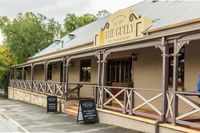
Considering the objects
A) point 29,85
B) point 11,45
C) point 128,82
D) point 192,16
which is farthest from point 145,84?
point 11,45

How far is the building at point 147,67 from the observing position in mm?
8117

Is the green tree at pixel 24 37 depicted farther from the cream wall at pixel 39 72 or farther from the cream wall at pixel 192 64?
the cream wall at pixel 192 64

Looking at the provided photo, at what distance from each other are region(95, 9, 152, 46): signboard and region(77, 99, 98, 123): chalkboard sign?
357cm

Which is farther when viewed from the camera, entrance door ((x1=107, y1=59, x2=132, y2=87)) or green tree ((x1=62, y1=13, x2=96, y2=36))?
green tree ((x1=62, y1=13, x2=96, y2=36))

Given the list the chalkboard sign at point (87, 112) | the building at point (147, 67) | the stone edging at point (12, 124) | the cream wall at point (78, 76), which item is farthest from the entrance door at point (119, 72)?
the stone edging at point (12, 124)

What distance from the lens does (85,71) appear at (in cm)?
1847

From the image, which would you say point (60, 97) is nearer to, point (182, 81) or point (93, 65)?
point (93, 65)

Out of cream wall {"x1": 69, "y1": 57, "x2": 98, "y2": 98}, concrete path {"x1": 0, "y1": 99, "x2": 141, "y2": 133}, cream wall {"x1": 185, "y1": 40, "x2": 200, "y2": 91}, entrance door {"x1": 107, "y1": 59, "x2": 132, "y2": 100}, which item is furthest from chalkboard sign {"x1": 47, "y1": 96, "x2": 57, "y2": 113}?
cream wall {"x1": 185, "y1": 40, "x2": 200, "y2": 91}

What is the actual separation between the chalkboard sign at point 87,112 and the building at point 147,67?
28 centimetres

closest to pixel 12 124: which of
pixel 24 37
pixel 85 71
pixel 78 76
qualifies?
pixel 85 71

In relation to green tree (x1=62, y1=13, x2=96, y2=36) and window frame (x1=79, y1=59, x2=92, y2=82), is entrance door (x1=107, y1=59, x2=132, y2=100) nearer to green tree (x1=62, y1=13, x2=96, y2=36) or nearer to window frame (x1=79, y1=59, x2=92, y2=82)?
window frame (x1=79, y1=59, x2=92, y2=82)

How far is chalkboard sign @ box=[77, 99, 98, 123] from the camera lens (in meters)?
11.3

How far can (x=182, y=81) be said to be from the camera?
1070 cm

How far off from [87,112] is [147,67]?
10.6ft
